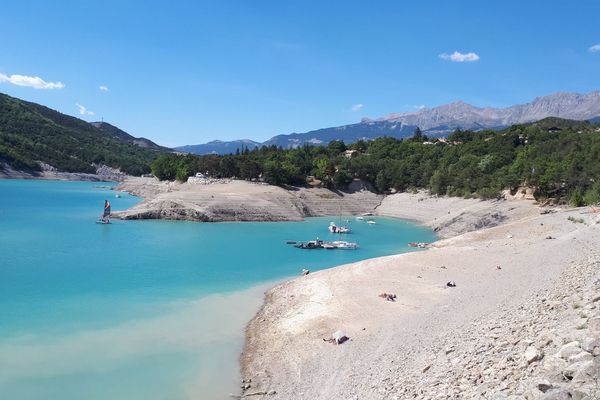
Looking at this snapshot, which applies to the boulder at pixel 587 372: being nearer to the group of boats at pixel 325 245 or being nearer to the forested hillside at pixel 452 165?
the group of boats at pixel 325 245

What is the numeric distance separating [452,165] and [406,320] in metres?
70.9

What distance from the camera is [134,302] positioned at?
27484 mm

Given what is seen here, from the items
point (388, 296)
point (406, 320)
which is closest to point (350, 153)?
point (388, 296)

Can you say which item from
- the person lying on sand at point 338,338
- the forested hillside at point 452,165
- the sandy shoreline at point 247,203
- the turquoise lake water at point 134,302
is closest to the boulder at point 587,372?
the person lying on sand at point 338,338

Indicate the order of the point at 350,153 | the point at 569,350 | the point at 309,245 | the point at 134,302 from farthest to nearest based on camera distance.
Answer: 1. the point at 350,153
2. the point at 309,245
3. the point at 134,302
4. the point at 569,350

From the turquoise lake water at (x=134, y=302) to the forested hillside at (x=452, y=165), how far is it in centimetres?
2012

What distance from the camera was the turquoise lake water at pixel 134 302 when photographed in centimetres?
1772

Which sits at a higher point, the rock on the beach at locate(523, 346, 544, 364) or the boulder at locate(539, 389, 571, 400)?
the boulder at locate(539, 389, 571, 400)

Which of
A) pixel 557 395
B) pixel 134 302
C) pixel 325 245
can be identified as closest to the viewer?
pixel 557 395

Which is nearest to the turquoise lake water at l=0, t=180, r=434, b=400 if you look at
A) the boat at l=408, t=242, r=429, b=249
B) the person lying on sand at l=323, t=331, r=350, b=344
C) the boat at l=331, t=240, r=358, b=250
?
the boat at l=331, t=240, r=358, b=250

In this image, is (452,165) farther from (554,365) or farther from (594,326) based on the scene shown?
(554,365)

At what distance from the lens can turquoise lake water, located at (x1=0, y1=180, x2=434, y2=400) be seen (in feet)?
58.1

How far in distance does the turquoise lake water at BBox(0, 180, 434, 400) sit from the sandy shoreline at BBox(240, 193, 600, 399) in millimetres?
2085

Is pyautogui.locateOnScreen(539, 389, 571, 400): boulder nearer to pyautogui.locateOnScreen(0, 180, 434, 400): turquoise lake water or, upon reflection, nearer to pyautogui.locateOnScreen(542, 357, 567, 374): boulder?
pyautogui.locateOnScreen(542, 357, 567, 374): boulder
